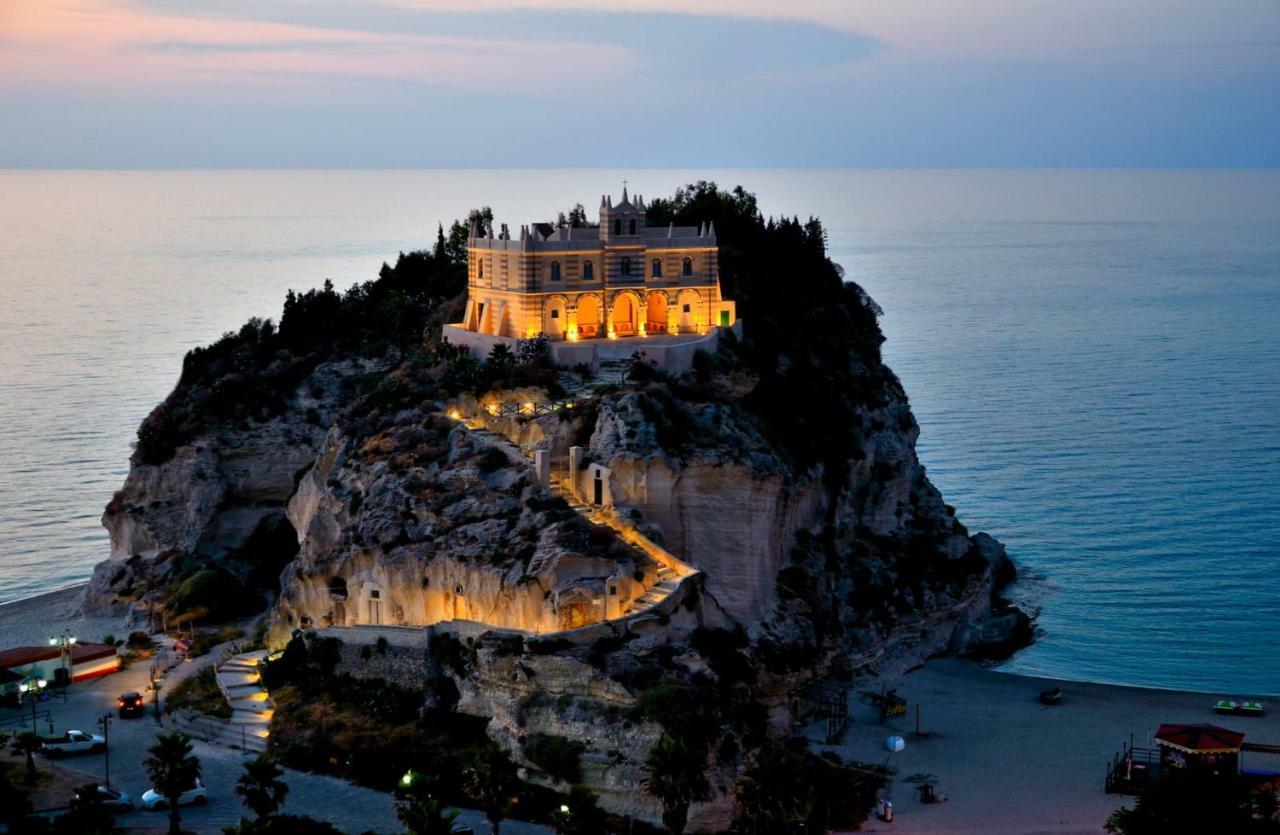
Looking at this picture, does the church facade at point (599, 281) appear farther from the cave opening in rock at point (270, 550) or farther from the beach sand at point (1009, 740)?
the beach sand at point (1009, 740)

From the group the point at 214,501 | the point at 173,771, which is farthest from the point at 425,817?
the point at 214,501

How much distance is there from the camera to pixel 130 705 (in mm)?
61812

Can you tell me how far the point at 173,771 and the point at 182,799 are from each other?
4.20 meters

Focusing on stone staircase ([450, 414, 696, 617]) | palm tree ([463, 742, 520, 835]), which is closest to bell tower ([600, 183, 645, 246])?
stone staircase ([450, 414, 696, 617])

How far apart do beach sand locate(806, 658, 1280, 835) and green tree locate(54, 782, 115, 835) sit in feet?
74.7

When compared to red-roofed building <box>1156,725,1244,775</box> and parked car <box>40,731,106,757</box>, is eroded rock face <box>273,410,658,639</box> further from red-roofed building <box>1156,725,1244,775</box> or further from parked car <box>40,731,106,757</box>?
red-roofed building <box>1156,725,1244,775</box>

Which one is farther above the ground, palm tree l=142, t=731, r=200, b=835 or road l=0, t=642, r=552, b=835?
palm tree l=142, t=731, r=200, b=835

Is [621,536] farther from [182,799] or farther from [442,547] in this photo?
[182,799]

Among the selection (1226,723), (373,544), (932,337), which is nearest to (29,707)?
(373,544)

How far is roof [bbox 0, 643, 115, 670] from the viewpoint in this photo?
6469 centimetres

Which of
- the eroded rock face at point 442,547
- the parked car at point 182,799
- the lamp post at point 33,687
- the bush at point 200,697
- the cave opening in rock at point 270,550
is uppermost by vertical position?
the eroded rock face at point 442,547

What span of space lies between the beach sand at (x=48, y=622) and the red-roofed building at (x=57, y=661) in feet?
15.2

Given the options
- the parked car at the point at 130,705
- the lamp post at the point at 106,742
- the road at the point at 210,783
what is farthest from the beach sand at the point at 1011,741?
the parked car at the point at 130,705

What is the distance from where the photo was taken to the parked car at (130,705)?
202 feet
